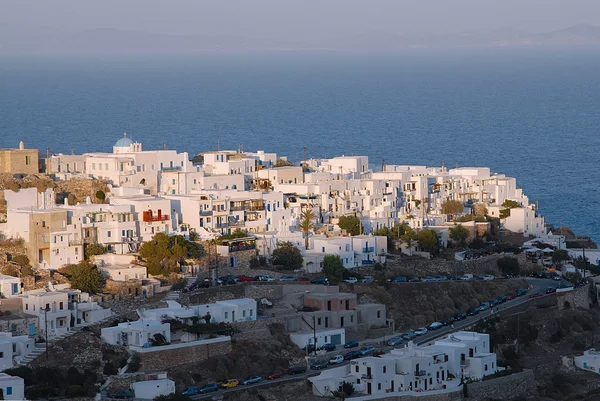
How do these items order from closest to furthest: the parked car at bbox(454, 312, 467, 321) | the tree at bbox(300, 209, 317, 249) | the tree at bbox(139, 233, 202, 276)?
the tree at bbox(139, 233, 202, 276) < the parked car at bbox(454, 312, 467, 321) < the tree at bbox(300, 209, 317, 249)

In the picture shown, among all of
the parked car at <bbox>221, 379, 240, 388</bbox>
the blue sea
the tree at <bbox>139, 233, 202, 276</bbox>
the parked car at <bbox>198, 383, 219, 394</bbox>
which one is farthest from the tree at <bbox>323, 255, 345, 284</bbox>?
the blue sea

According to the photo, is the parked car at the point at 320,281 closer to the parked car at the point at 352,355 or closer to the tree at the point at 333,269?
the tree at the point at 333,269

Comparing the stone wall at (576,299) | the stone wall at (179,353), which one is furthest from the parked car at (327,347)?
the stone wall at (576,299)

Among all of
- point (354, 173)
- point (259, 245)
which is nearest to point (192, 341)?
point (259, 245)

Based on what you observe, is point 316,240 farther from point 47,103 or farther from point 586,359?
point 47,103

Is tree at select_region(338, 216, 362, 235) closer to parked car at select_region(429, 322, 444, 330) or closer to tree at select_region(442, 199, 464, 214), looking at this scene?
tree at select_region(442, 199, 464, 214)

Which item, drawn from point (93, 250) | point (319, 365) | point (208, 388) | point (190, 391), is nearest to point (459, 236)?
point (93, 250)
